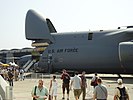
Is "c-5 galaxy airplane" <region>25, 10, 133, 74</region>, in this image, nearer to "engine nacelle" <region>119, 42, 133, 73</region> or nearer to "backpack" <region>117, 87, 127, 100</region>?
"engine nacelle" <region>119, 42, 133, 73</region>

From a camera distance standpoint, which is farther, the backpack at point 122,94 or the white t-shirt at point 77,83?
the white t-shirt at point 77,83

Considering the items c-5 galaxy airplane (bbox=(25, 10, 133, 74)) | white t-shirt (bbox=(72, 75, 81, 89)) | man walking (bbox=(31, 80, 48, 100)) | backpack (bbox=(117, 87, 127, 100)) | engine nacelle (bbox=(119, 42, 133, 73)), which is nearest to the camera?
backpack (bbox=(117, 87, 127, 100))

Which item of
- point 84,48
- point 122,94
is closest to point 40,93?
point 122,94

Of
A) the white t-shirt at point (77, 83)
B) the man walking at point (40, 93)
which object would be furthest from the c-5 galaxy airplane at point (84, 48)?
the man walking at point (40, 93)

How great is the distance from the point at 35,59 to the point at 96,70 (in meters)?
22.3

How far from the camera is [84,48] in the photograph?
126 feet

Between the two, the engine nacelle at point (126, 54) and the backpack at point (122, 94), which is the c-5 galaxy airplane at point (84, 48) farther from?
the backpack at point (122, 94)

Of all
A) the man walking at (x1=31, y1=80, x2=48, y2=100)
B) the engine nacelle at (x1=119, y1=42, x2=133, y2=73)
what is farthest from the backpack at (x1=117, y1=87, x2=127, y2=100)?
the engine nacelle at (x1=119, y1=42, x2=133, y2=73)

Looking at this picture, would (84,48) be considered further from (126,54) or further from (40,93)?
(40,93)

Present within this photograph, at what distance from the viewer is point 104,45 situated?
36469 mm

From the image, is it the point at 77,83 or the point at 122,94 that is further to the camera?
the point at 77,83

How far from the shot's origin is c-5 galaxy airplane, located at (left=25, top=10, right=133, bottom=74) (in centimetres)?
3485

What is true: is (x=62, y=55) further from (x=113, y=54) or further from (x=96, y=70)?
(x=113, y=54)

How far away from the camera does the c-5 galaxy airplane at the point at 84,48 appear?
114 ft
